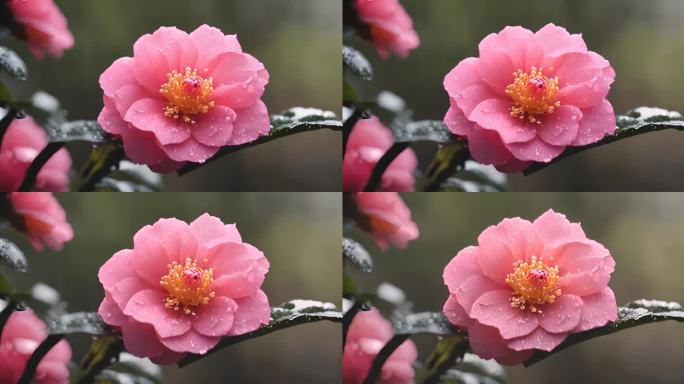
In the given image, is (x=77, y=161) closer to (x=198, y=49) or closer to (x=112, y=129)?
(x=112, y=129)

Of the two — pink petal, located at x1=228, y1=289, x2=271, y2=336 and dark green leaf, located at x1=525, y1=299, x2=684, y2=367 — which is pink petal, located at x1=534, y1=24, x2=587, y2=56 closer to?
dark green leaf, located at x1=525, y1=299, x2=684, y2=367

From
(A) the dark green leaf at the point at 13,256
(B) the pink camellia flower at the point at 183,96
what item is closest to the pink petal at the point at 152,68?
(B) the pink camellia flower at the point at 183,96

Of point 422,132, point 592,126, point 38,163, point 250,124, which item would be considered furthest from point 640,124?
point 38,163

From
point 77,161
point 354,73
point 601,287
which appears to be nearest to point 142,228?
point 77,161

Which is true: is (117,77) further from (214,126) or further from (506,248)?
(506,248)

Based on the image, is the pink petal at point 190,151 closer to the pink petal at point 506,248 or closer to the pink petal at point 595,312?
the pink petal at point 506,248
